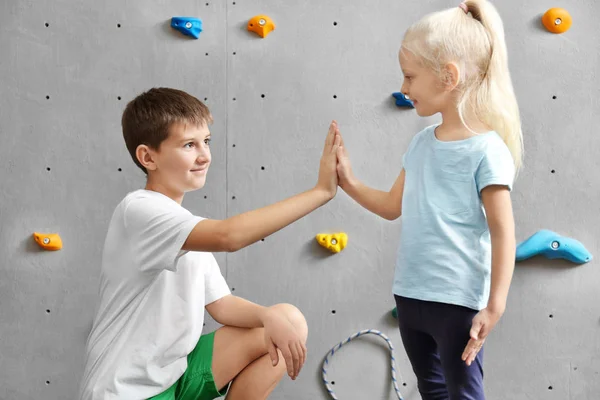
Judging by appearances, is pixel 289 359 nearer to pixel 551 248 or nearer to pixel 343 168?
pixel 343 168

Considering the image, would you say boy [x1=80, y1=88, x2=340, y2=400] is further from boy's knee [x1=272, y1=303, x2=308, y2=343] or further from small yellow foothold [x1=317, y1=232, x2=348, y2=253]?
small yellow foothold [x1=317, y1=232, x2=348, y2=253]

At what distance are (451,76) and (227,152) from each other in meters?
0.71

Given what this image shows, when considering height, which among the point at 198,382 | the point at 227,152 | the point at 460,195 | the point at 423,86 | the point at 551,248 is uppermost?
the point at 423,86

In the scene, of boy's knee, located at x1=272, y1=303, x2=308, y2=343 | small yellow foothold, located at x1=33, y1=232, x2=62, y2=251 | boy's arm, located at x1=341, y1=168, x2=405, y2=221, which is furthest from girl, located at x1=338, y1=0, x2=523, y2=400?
small yellow foothold, located at x1=33, y1=232, x2=62, y2=251

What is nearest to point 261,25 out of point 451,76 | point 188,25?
point 188,25

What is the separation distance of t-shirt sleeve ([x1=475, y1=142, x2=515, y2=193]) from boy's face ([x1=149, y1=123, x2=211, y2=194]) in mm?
515

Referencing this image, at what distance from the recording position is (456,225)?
1233 millimetres

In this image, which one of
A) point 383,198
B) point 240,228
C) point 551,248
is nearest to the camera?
point 240,228

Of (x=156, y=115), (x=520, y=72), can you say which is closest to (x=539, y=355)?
(x=520, y=72)

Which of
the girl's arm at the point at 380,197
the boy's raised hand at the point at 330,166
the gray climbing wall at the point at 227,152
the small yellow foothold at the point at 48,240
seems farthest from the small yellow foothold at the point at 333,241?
the small yellow foothold at the point at 48,240

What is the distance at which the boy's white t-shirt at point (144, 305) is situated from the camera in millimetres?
1171

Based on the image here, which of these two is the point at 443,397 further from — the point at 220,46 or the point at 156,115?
the point at 220,46

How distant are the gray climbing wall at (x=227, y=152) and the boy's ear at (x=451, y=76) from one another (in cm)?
52

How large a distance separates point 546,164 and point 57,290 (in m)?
A: 1.32
